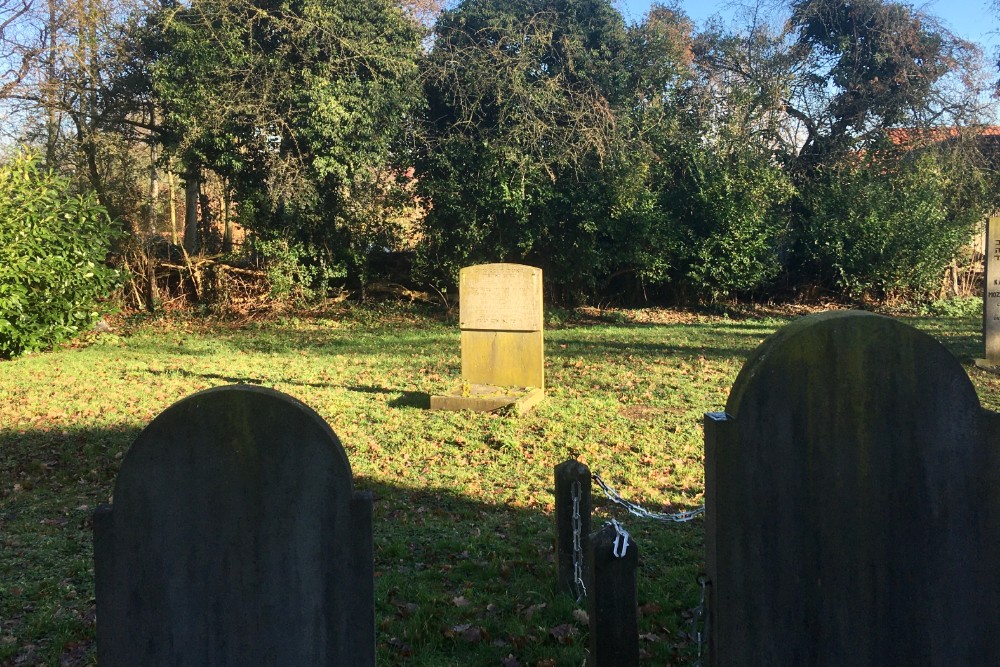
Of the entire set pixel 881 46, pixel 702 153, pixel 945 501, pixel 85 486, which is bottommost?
pixel 85 486

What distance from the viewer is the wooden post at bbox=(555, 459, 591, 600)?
4348 mm

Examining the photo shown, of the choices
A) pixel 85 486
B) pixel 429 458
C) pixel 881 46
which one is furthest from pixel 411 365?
pixel 881 46

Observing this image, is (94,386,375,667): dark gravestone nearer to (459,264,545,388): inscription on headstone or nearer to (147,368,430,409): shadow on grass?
(147,368,430,409): shadow on grass

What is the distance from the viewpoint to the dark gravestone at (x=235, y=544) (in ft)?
8.61

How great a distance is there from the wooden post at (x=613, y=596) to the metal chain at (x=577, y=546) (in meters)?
1.36

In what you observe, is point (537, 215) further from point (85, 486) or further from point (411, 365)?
point (85, 486)

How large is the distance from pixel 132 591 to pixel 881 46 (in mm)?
23374

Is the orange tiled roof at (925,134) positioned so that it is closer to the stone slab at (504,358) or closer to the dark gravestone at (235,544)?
the stone slab at (504,358)

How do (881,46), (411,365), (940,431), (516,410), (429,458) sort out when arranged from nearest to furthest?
(940,431) → (429,458) → (516,410) → (411,365) → (881,46)

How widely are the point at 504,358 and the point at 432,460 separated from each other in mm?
2905

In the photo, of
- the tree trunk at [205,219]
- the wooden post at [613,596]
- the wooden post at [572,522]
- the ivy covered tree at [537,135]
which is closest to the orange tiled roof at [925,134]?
the ivy covered tree at [537,135]

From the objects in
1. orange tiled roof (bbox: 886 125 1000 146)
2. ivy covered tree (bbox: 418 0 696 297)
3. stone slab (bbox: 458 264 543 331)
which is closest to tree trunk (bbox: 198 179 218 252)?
ivy covered tree (bbox: 418 0 696 297)

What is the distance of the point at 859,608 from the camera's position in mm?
2902

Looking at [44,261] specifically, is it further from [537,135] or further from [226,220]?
[537,135]
